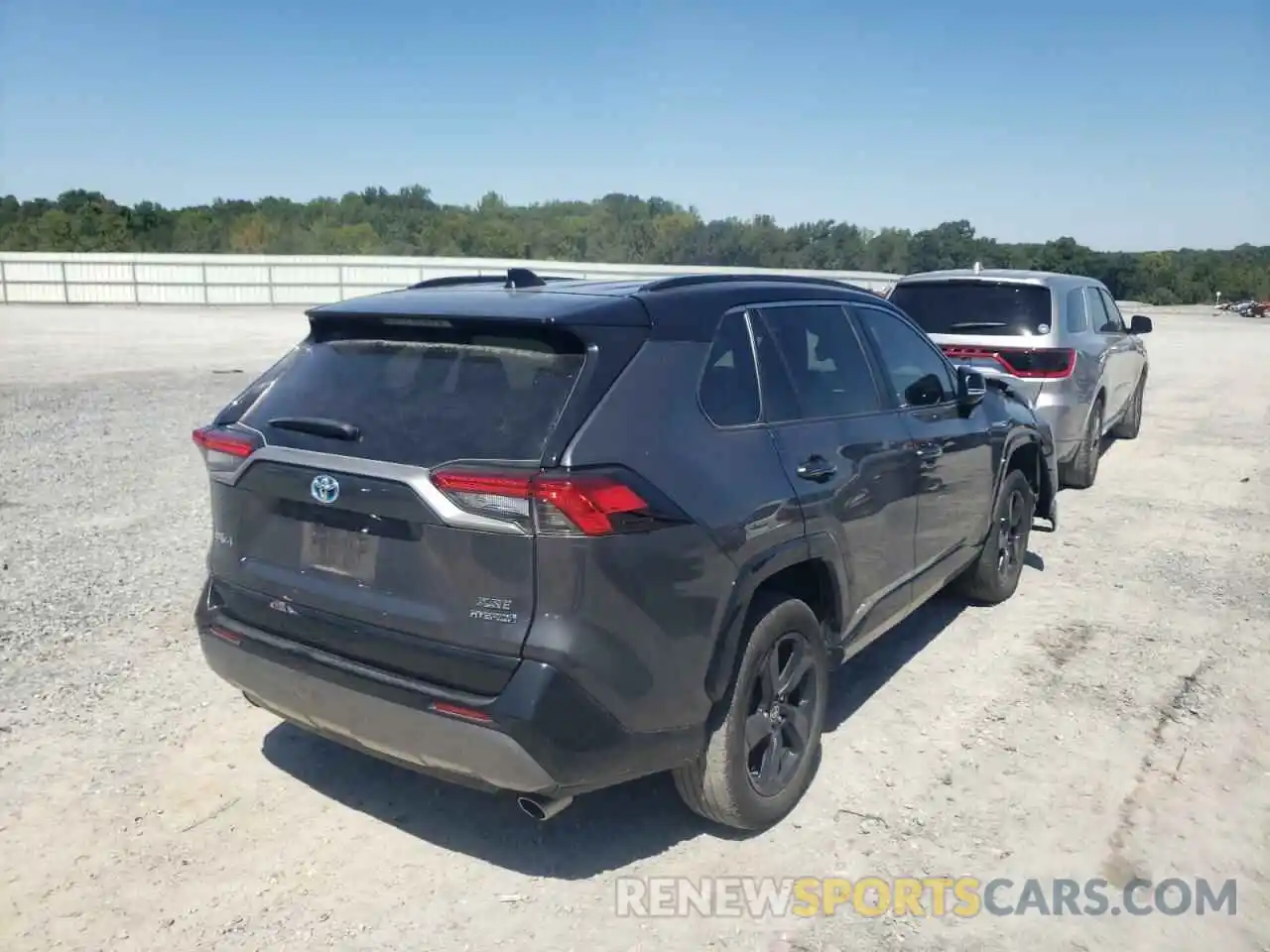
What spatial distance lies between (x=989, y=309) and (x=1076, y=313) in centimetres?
100

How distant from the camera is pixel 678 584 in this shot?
3061 millimetres

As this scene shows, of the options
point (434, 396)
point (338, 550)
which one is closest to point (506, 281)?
point (434, 396)

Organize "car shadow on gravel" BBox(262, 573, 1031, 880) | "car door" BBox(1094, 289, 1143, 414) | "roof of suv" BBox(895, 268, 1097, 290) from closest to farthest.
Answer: "car shadow on gravel" BBox(262, 573, 1031, 880) → "roof of suv" BBox(895, 268, 1097, 290) → "car door" BBox(1094, 289, 1143, 414)

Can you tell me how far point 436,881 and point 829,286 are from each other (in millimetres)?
2915

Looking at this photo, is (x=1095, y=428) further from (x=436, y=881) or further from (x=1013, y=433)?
(x=436, y=881)

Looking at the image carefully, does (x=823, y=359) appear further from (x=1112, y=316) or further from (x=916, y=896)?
(x=1112, y=316)

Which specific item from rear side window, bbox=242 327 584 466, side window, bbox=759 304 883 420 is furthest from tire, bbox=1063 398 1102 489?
rear side window, bbox=242 327 584 466

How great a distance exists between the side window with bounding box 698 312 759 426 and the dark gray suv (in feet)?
0.04

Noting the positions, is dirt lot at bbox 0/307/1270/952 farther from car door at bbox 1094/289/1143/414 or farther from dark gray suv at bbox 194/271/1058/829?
car door at bbox 1094/289/1143/414

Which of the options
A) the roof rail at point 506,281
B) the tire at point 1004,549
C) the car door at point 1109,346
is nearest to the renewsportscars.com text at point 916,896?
the roof rail at point 506,281

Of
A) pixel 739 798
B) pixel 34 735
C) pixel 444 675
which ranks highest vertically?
pixel 444 675

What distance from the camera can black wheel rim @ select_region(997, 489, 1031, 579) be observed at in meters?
5.99

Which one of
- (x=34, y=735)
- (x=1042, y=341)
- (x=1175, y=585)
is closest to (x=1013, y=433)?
(x=1175, y=585)

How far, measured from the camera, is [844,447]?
4.00 metres
